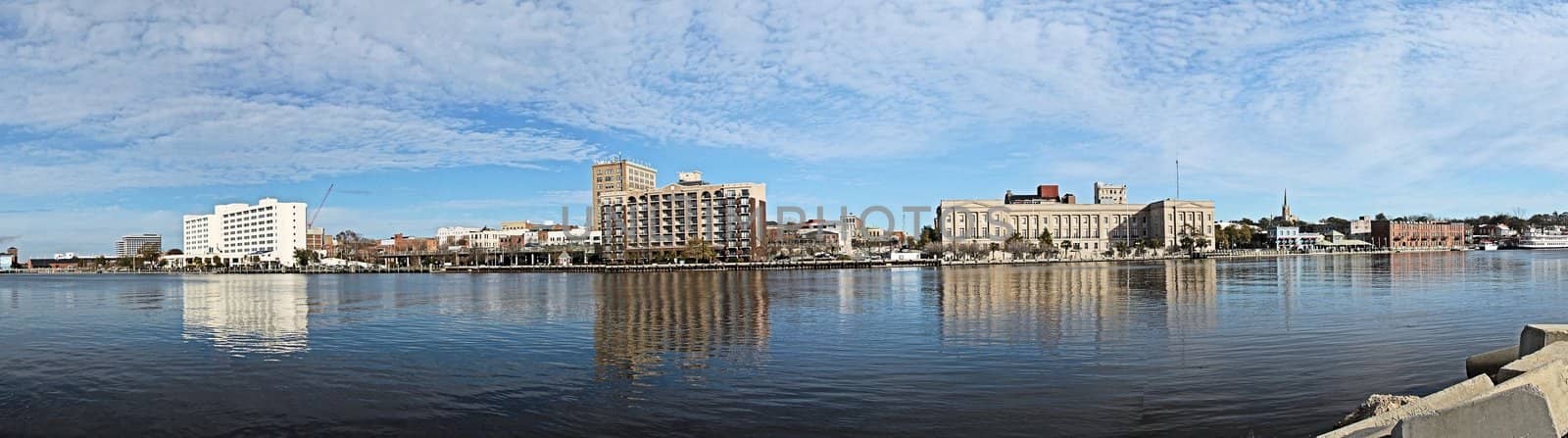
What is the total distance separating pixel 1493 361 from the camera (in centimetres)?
1195

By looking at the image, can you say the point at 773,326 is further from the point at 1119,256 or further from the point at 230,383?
the point at 1119,256

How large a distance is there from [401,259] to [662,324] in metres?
173

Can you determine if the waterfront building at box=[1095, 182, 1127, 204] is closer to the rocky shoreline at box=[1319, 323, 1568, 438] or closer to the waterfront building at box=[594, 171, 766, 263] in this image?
the waterfront building at box=[594, 171, 766, 263]

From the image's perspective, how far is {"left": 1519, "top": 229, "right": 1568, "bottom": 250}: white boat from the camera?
179250 millimetres

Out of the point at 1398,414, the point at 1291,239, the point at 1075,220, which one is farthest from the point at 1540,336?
the point at 1291,239

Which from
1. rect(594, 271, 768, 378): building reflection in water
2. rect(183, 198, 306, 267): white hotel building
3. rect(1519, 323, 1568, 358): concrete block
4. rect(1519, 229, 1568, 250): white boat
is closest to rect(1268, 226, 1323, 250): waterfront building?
rect(1519, 229, 1568, 250): white boat

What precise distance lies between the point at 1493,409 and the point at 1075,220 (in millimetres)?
154975

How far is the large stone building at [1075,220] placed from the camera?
14950 cm

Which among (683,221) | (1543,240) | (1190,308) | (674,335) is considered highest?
(683,221)

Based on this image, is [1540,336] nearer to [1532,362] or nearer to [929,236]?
[1532,362]

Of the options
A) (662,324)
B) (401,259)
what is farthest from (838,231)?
(662,324)

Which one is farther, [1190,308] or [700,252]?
[700,252]

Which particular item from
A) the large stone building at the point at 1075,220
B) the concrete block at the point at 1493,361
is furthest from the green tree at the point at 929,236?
the concrete block at the point at 1493,361

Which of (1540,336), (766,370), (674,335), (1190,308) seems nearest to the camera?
(1540,336)
